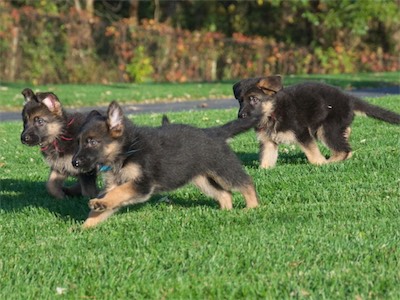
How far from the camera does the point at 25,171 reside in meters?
10.6

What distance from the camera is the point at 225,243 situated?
626cm

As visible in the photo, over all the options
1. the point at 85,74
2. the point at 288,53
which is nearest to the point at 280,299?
the point at 85,74

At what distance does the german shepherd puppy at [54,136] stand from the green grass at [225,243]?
0.71 feet

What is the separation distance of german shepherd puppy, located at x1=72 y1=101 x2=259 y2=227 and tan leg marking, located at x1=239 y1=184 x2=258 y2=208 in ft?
0.38

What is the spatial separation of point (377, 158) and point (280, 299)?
4814mm

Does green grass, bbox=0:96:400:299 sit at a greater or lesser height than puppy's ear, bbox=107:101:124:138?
lesser

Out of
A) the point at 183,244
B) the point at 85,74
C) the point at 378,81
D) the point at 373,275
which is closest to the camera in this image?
the point at 373,275

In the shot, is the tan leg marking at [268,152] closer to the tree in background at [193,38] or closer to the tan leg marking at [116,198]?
the tan leg marking at [116,198]

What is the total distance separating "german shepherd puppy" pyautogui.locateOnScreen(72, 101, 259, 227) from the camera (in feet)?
23.1

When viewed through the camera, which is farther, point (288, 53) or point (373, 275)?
point (288, 53)

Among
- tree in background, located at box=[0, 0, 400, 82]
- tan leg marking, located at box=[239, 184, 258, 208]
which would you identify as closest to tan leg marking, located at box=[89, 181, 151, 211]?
tan leg marking, located at box=[239, 184, 258, 208]

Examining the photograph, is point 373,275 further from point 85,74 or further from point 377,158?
point 85,74

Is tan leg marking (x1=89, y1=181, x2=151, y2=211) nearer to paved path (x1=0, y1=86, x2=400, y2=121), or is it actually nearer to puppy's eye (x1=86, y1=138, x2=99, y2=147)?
puppy's eye (x1=86, y1=138, x2=99, y2=147)

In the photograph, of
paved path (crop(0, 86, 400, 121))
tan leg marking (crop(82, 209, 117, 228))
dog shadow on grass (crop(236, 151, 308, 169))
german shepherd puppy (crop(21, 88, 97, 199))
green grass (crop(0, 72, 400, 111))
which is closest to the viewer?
tan leg marking (crop(82, 209, 117, 228))
